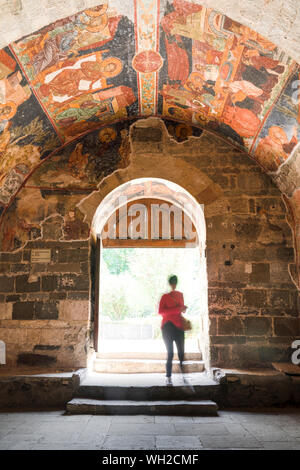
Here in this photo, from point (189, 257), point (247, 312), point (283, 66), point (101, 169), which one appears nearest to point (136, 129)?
point (101, 169)

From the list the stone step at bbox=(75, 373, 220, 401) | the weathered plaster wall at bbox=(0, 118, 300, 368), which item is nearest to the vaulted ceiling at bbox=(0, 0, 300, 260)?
the weathered plaster wall at bbox=(0, 118, 300, 368)

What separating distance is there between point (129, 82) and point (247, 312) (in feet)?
12.4

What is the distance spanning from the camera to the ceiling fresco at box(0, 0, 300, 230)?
3846mm

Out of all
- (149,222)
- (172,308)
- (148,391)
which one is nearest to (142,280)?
(149,222)

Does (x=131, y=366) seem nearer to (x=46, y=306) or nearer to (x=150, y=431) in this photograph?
(x=46, y=306)

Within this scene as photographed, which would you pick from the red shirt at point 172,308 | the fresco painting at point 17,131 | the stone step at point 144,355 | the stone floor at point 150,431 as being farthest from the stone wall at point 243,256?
the fresco painting at point 17,131

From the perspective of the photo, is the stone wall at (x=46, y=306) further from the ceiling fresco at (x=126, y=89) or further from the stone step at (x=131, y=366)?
the ceiling fresco at (x=126, y=89)

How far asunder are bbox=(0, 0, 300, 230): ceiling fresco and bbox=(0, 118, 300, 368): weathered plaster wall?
276 mm

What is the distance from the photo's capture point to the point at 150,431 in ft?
11.3

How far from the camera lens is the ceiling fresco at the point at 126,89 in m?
3.85

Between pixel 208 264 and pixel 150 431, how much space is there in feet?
8.68

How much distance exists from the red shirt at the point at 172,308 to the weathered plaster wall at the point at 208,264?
629 mm

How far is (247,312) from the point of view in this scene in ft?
17.4

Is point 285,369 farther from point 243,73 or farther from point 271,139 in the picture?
point 243,73
